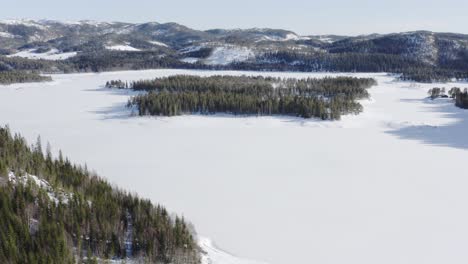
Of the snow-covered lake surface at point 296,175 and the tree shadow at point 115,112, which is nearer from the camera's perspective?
the snow-covered lake surface at point 296,175

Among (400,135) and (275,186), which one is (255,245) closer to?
(275,186)

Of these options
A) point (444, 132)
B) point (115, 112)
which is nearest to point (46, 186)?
point (444, 132)

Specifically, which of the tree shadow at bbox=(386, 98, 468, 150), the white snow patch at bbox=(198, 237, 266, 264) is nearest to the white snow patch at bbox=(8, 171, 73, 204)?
the white snow patch at bbox=(198, 237, 266, 264)

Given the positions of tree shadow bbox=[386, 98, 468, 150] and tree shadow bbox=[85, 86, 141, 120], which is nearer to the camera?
tree shadow bbox=[386, 98, 468, 150]

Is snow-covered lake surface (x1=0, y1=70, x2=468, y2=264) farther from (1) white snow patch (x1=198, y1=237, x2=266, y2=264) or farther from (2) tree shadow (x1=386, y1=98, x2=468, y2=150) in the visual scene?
(1) white snow patch (x1=198, y1=237, x2=266, y2=264)

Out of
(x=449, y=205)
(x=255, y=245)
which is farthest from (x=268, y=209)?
(x=449, y=205)

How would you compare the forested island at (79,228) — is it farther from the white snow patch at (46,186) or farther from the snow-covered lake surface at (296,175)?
the snow-covered lake surface at (296,175)

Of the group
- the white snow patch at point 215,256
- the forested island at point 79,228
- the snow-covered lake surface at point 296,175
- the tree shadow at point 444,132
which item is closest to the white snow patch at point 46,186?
the forested island at point 79,228
